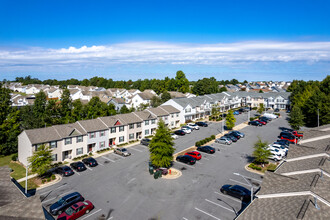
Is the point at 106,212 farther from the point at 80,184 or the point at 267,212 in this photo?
the point at 267,212

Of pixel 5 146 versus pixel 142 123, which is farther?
pixel 142 123

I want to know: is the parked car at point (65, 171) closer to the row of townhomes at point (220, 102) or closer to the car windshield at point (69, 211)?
→ the car windshield at point (69, 211)

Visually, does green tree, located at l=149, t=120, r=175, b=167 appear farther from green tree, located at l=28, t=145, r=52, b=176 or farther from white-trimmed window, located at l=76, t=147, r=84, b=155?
white-trimmed window, located at l=76, t=147, r=84, b=155

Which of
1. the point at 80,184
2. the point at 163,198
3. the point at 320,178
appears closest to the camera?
the point at 320,178

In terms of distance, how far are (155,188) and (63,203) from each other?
11241mm

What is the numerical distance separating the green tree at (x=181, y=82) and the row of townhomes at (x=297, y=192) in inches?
3699

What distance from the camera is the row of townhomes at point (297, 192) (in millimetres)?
16609

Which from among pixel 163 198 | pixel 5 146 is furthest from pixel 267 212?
pixel 5 146

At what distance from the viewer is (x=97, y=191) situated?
28.7m

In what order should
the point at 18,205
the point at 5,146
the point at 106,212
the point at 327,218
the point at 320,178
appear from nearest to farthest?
the point at 327,218, the point at 18,205, the point at 320,178, the point at 106,212, the point at 5,146

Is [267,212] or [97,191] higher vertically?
[267,212]

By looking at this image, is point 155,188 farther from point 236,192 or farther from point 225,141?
point 225,141

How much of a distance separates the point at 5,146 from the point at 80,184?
25218 millimetres

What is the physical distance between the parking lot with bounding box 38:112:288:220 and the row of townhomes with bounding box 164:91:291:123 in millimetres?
29035
